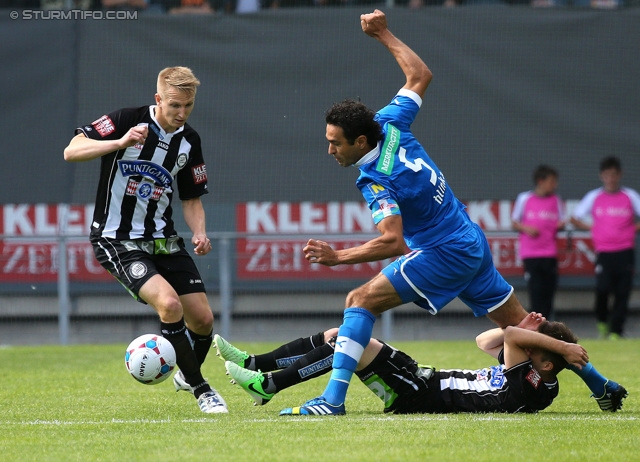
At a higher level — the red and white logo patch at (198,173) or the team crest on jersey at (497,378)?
the red and white logo patch at (198,173)

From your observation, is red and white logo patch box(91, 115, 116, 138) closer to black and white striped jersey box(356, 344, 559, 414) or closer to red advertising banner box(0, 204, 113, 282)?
black and white striped jersey box(356, 344, 559, 414)

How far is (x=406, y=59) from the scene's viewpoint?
6.35 meters

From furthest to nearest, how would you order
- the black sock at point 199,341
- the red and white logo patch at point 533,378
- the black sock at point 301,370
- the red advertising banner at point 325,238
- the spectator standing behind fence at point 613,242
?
the red advertising banner at point 325,238, the spectator standing behind fence at point 613,242, the black sock at point 199,341, the black sock at point 301,370, the red and white logo patch at point 533,378

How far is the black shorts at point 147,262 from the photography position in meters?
6.19

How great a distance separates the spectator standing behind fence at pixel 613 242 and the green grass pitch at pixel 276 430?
500cm

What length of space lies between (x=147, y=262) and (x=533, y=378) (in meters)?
2.57

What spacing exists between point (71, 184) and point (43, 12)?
100 inches

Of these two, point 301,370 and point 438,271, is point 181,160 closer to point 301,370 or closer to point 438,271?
point 301,370

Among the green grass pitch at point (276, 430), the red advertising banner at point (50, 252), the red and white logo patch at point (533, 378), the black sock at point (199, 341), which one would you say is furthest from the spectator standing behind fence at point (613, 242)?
the black sock at point (199, 341)

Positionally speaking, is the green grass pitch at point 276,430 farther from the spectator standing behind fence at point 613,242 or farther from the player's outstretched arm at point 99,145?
the spectator standing behind fence at point 613,242

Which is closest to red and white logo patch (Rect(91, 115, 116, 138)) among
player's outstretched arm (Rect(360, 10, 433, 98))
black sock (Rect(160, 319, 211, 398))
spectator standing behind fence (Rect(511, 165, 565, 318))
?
black sock (Rect(160, 319, 211, 398))

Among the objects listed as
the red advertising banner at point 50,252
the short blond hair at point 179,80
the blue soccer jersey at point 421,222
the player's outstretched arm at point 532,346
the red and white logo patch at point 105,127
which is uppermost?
the short blond hair at point 179,80

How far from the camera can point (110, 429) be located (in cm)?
531

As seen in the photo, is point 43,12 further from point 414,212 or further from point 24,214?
point 414,212
